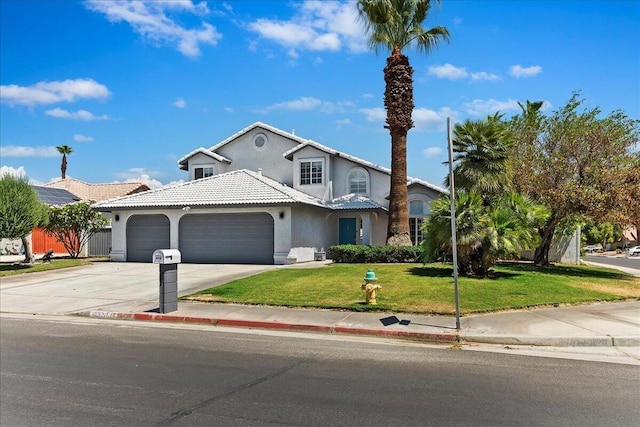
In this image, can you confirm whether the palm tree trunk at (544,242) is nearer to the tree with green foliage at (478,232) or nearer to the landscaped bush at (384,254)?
the landscaped bush at (384,254)

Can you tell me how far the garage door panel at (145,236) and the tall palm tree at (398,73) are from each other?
38.6ft

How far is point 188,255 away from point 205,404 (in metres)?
20.8

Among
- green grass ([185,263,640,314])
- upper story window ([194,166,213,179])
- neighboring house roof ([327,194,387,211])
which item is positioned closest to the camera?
green grass ([185,263,640,314])

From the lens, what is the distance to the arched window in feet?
93.8

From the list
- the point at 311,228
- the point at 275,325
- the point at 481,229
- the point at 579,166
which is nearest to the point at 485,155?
the point at 579,166

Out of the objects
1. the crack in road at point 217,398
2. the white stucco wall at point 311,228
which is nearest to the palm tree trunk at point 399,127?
the white stucco wall at point 311,228

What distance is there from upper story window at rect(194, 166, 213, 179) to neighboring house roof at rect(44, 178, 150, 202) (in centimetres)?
1402

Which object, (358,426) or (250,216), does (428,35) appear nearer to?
(250,216)

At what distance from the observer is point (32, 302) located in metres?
14.1

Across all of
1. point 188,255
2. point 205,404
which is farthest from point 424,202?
point 205,404

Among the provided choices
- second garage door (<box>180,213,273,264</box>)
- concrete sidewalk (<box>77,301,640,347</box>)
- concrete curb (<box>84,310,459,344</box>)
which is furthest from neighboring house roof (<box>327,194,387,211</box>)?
concrete curb (<box>84,310,459,344</box>)

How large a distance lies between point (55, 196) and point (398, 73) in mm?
30630

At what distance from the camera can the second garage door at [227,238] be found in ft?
81.0

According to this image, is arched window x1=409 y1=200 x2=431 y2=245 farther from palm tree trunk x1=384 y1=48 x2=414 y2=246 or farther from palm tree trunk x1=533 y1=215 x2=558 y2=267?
palm tree trunk x1=533 y1=215 x2=558 y2=267
